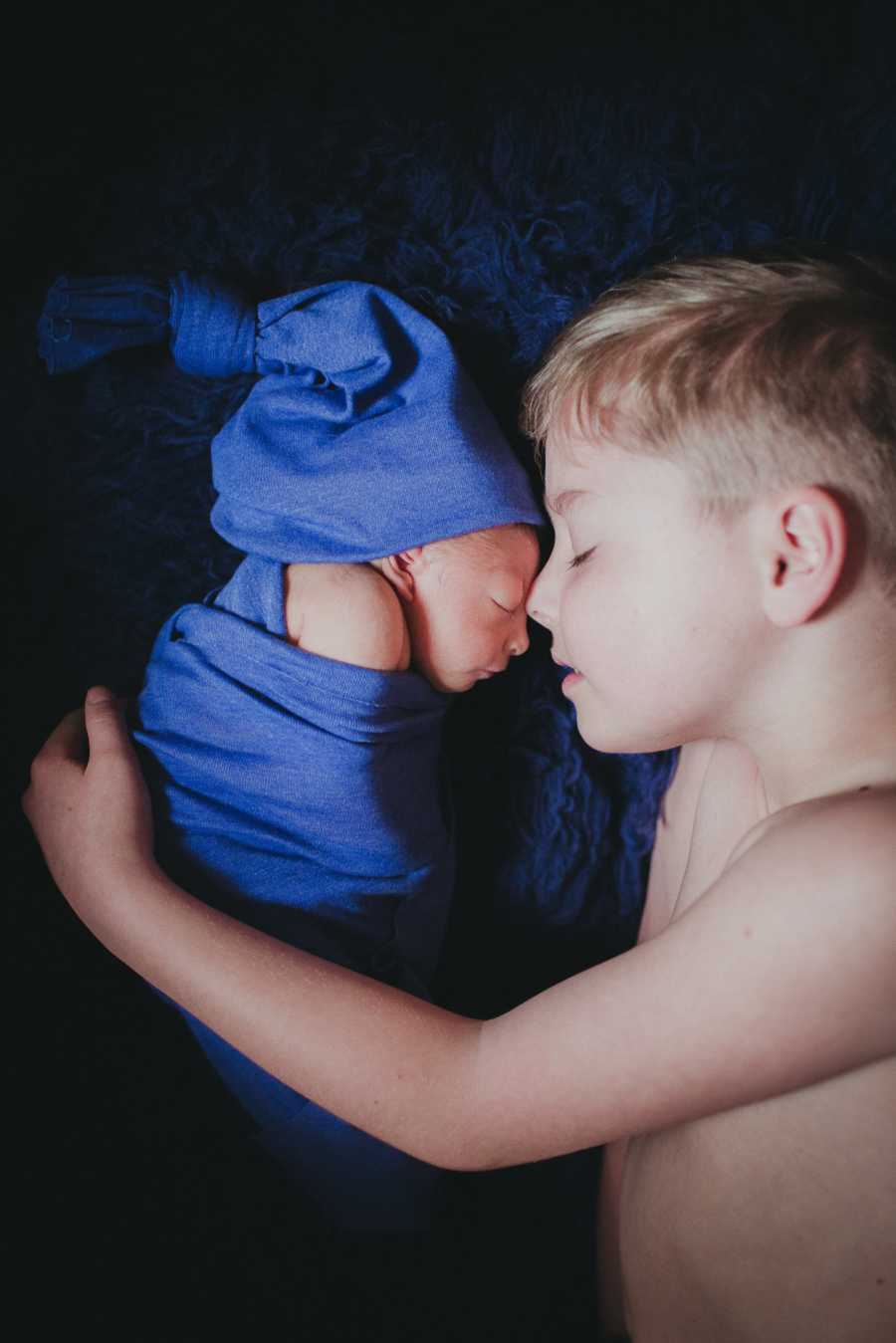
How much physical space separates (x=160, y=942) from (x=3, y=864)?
12.3 inches

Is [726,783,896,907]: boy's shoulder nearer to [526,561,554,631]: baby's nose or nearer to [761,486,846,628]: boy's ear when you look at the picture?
[761,486,846,628]: boy's ear

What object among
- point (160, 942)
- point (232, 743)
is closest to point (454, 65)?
point (232, 743)

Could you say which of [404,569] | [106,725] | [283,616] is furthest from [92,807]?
[404,569]

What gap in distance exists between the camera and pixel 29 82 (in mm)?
941

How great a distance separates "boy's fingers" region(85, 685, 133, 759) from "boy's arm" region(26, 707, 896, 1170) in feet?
0.08

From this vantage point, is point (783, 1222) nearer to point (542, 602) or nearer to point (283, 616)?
point (542, 602)

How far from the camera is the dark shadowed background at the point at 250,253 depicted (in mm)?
958

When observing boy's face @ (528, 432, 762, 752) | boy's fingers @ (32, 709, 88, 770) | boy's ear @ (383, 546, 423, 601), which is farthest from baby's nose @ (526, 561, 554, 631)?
boy's fingers @ (32, 709, 88, 770)

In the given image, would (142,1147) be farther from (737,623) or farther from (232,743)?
(737,623)

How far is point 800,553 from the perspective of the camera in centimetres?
73

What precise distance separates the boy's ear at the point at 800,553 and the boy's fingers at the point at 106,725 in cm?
66

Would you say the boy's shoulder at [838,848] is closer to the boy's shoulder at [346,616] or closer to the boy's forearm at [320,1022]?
the boy's forearm at [320,1022]

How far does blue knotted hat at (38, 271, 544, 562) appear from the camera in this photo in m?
0.95

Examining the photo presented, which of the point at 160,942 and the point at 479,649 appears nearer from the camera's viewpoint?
the point at 160,942
